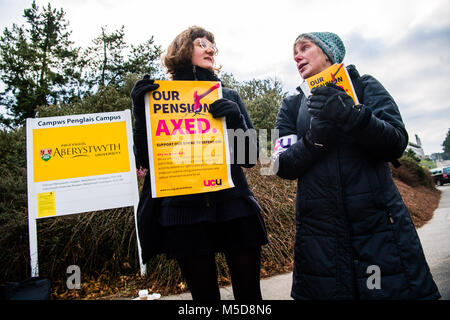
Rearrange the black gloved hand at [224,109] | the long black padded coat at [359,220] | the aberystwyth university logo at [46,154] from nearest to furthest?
the long black padded coat at [359,220]
the black gloved hand at [224,109]
the aberystwyth university logo at [46,154]

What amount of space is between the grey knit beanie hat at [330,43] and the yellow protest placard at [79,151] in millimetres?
2624

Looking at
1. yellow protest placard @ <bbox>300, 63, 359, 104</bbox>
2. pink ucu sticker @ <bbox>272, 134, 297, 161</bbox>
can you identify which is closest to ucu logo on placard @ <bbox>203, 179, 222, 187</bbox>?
pink ucu sticker @ <bbox>272, 134, 297, 161</bbox>

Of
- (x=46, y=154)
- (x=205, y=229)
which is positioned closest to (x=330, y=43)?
(x=205, y=229)

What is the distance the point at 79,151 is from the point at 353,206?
3130 millimetres

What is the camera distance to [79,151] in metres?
3.31

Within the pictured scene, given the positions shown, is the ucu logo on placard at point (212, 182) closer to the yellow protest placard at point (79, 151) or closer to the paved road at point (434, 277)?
the paved road at point (434, 277)

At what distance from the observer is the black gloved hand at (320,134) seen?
4.03 feet

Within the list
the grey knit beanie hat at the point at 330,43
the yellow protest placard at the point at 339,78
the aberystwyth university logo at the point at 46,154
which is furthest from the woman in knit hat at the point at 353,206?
the aberystwyth university logo at the point at 46,154

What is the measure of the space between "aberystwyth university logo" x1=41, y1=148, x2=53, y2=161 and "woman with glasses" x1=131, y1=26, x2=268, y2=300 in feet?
7.89

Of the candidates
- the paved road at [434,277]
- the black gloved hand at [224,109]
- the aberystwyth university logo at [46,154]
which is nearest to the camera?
the black gloved hand at [224,109]
